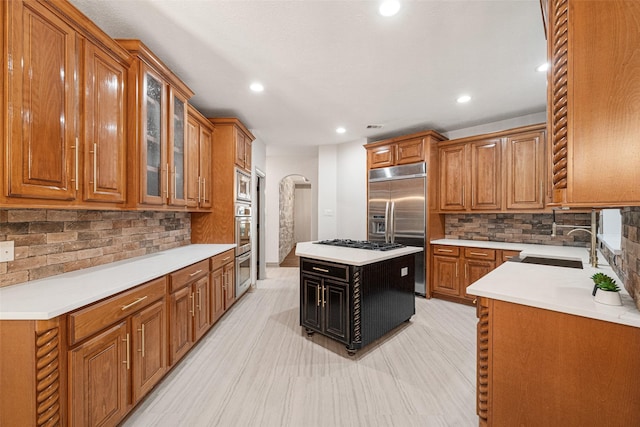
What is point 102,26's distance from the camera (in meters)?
1.97

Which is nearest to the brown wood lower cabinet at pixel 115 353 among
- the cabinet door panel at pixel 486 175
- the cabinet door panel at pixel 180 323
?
the cabinet door panel at pixel 180 323

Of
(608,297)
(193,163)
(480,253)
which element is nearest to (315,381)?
(608,297)

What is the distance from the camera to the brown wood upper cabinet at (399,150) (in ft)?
13.6

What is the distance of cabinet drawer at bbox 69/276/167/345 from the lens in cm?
127

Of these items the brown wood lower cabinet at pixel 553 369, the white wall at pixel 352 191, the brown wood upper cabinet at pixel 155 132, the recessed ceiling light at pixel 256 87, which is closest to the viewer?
the brown wood lower cabinet at pixel 553 369

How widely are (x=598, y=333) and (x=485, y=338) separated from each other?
454 millimetres

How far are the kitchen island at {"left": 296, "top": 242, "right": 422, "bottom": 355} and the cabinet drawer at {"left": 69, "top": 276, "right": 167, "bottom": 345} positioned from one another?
1.32 metres

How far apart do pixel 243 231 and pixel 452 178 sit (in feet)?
10.6

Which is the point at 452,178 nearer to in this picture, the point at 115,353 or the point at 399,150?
the point at 399,150

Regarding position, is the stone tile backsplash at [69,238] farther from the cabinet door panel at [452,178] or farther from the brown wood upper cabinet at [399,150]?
the cabinet door panel at [452,178]

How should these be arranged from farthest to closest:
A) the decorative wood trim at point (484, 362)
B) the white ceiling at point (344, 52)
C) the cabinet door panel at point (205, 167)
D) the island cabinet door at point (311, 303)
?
the cabinet door panel at point (205, 167), the island cabinet door at point (311, 303), the white ceiling at point (344, 52), the decorative wood trim at point (484, 362)

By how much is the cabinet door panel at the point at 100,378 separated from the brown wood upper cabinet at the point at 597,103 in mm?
2178

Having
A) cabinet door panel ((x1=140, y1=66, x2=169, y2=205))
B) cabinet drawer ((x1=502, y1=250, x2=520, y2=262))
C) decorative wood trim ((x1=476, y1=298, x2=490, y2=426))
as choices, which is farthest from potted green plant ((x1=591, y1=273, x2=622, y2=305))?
cabinet door panel ((x1=140, y1=66, x2=169, y2=205))

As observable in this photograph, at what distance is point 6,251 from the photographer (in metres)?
1.49
